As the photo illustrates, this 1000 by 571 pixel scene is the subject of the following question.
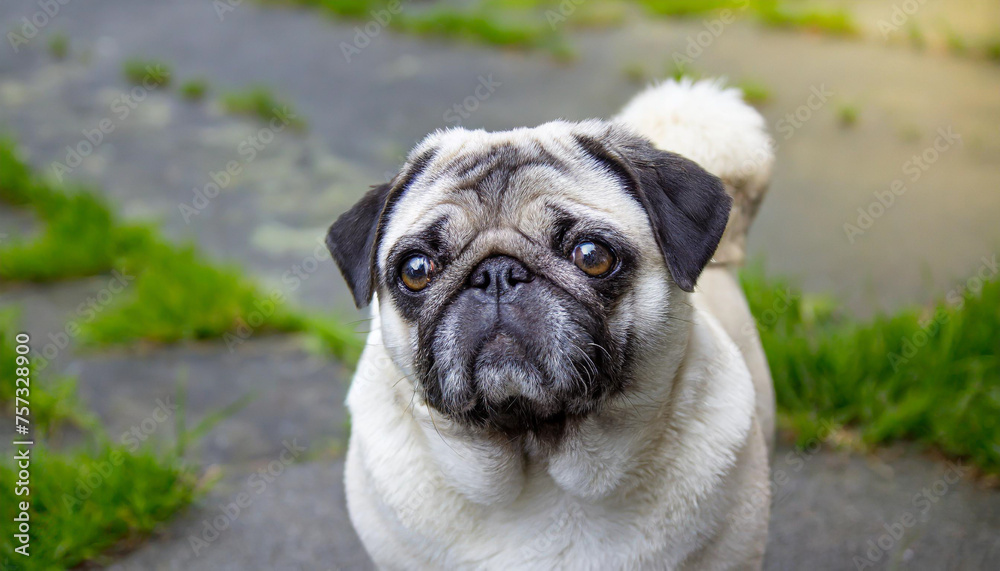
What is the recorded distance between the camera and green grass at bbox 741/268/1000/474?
4023 mm

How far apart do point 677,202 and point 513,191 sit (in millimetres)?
467

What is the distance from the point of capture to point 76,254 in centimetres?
573

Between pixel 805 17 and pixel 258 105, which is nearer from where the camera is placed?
pixel 258 105

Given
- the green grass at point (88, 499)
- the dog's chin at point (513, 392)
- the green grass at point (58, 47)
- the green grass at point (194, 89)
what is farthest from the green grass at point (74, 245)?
the dog's chin at point (513, 392)

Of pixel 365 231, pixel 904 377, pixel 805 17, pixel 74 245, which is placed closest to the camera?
pixel 365 231

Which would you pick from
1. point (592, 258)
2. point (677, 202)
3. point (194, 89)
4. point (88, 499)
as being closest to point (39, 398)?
point (88, 499)

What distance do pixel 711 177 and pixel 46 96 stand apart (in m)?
7.35

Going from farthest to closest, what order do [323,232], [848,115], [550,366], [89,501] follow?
[848,115]
[323,232]
[89,501]
[550,366]

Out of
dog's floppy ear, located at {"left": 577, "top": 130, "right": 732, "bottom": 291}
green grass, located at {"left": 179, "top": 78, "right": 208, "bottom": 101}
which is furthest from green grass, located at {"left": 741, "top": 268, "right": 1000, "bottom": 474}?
green grass, located at {"left": 179, "top": 78, "right": 208, "bottom": 101}

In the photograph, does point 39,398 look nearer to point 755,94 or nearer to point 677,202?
point 677,202

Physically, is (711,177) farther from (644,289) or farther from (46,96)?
(46,96)

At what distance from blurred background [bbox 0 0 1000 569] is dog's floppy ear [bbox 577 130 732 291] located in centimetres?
141

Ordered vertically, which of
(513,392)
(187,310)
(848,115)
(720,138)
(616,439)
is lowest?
(187,310)

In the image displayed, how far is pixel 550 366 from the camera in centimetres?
240
